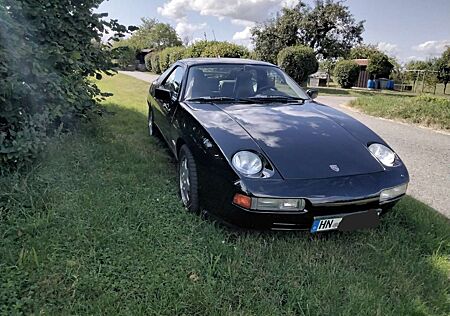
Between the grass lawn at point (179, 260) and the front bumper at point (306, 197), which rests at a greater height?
the front bumper at point (306, 197)

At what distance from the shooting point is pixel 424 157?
5242 mm

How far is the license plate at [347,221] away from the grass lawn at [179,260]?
0.21m

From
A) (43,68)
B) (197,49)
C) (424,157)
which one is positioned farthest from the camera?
(197,49)

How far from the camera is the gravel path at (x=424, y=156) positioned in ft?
12.1

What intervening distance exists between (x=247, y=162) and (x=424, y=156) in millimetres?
4142

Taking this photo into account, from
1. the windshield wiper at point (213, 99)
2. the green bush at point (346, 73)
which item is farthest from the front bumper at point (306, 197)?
the green bush at point (346, 73)

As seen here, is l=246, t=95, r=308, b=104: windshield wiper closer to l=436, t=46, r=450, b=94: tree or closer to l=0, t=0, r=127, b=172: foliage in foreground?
l=0, t=0, r=127, b=172: foliage in foreground

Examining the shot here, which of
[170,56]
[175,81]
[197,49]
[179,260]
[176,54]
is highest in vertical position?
[197,49]

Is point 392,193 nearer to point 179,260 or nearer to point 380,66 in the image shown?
point 179,260

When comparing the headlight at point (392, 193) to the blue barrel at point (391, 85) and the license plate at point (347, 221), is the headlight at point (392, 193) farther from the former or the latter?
the blue barrel at point (391, 85)

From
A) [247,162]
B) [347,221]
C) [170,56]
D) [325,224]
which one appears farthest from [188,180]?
[170,56]

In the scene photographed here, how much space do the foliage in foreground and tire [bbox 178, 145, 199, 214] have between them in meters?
1.34

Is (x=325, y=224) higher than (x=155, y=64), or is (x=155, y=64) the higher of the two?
(x=155, y=64)

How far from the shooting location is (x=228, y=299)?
1952 mm
